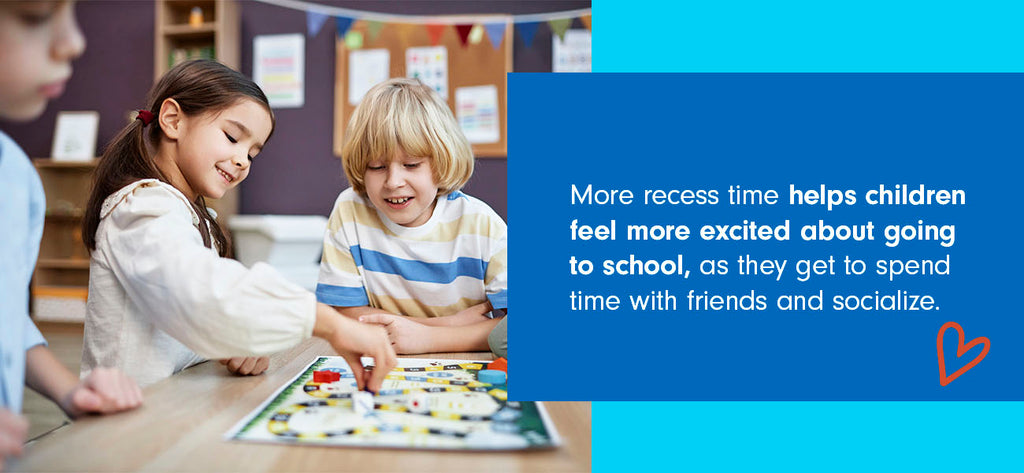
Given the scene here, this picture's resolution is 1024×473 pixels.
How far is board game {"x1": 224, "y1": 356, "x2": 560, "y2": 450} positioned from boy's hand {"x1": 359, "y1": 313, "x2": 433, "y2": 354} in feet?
0.61

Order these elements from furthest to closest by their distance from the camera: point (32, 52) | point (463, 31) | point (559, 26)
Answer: point (463, 31)
point (559, 26)
point (32, 52)

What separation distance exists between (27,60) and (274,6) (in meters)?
3.70

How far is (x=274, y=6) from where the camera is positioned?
12.3 feet

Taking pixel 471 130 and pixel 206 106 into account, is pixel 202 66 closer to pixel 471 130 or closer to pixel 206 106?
pixel 206 106

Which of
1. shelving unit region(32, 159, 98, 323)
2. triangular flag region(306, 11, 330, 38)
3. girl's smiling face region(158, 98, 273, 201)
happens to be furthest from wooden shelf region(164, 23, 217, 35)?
girl's smiling face region(158, 98, 273, 201)

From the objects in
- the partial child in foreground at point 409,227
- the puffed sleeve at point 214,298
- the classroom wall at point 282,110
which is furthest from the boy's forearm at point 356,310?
the classroom wall at point 282,110

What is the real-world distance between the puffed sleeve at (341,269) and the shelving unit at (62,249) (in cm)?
292

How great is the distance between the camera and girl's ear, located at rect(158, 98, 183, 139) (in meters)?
0.85

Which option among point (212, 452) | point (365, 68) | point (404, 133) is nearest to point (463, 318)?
point (404, 133)

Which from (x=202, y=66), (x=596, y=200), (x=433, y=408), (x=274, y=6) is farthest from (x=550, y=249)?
(x=274, y=6)

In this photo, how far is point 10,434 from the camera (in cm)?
41

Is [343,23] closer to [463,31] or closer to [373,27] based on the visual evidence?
[373,27]

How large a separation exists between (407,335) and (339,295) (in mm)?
266

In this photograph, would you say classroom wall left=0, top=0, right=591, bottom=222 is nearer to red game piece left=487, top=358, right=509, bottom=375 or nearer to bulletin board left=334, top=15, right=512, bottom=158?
bulletin board left=334, top=15, right=512, bottom=158
